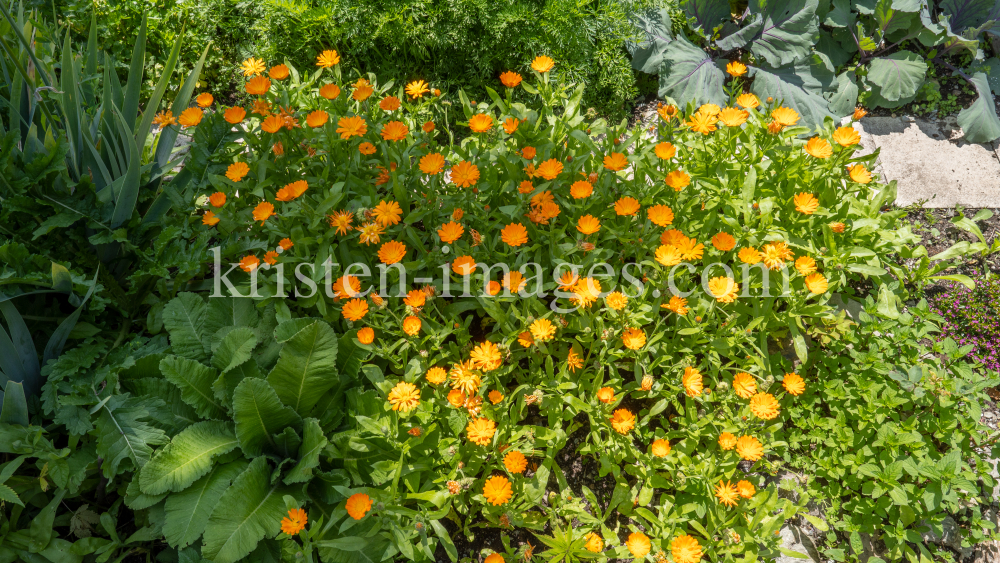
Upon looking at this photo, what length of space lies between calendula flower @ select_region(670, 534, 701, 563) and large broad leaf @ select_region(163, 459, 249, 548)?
1298mm

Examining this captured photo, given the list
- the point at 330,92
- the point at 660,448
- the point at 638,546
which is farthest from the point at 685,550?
the point at 330,92

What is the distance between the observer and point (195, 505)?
1.70 m

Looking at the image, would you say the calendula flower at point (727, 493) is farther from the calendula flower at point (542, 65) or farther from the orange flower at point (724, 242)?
the calendula flower at point (542, 65)

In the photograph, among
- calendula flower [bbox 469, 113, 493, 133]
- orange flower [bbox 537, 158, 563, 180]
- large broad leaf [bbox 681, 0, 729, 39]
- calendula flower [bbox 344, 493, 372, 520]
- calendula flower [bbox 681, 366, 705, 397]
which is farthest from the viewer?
large broad leaf [bbox 681, 0, 729, 39]

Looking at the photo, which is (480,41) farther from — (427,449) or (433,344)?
(427,449)

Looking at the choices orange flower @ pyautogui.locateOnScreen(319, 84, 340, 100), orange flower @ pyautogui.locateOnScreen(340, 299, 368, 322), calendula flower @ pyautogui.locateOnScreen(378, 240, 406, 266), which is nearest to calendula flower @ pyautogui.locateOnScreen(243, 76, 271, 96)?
orange flower @ pyautogui.locateOnScreen(319, 84, 340, 100)

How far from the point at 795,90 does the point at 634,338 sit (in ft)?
7.30

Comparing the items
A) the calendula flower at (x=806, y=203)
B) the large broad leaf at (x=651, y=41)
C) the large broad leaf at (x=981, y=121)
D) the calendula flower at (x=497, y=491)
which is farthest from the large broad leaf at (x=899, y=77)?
the calendula flower at (x=497, y=491)

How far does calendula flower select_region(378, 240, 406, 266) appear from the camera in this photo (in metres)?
1.87

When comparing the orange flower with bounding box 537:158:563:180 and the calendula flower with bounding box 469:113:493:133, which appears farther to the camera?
the calendula flower with bounding box 469:113:493:133

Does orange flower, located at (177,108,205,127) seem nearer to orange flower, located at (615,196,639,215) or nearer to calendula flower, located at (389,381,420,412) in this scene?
calendula flower, located at (389,381,420,412)

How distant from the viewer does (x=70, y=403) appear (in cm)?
178

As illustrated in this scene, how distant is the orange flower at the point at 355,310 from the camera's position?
5.76ft

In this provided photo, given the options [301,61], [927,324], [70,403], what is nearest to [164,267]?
[70,403]
